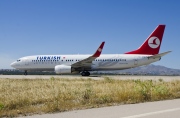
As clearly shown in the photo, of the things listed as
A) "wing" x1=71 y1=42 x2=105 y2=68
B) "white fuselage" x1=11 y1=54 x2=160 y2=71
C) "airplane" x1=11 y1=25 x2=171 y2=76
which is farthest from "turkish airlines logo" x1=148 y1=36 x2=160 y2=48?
"wing" x1=71 y1=42 x2=105 y2=68

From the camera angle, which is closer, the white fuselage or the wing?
the wing

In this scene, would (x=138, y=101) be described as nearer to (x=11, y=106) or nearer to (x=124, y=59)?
(x=11, y=106)

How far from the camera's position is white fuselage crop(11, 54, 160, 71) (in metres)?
36.1

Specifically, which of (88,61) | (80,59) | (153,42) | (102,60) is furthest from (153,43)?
(80,59)

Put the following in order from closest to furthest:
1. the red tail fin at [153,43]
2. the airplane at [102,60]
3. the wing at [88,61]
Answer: the wing at [88,61] < the airplane at [102,60] < the red tail fin at [153,43]

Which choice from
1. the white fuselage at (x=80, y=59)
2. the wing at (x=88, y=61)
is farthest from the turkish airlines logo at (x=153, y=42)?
the wing at (x=88, y=61)

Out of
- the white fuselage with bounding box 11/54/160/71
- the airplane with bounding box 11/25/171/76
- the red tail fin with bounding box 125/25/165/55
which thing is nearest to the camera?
the airplane with bounding box 11/25/171/76

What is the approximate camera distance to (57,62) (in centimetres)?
3756

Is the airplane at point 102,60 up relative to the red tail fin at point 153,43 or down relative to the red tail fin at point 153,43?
down

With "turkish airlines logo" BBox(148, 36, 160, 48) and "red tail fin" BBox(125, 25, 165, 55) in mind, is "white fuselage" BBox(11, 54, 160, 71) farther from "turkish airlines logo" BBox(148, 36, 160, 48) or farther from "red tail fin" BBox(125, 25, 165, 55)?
"turkish airlines logo" BBox(148, 36, 160, 48)

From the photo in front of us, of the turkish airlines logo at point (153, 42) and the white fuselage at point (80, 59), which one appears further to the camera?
the turkish airlines logo at point (153, 42)

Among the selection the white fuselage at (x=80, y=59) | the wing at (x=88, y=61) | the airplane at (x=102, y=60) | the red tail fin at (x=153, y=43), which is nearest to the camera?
the wing at (x=88, y=61)

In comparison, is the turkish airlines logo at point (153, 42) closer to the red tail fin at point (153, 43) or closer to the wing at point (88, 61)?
the red tail fin at point (153, 43)

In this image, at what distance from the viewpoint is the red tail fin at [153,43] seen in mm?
37250
